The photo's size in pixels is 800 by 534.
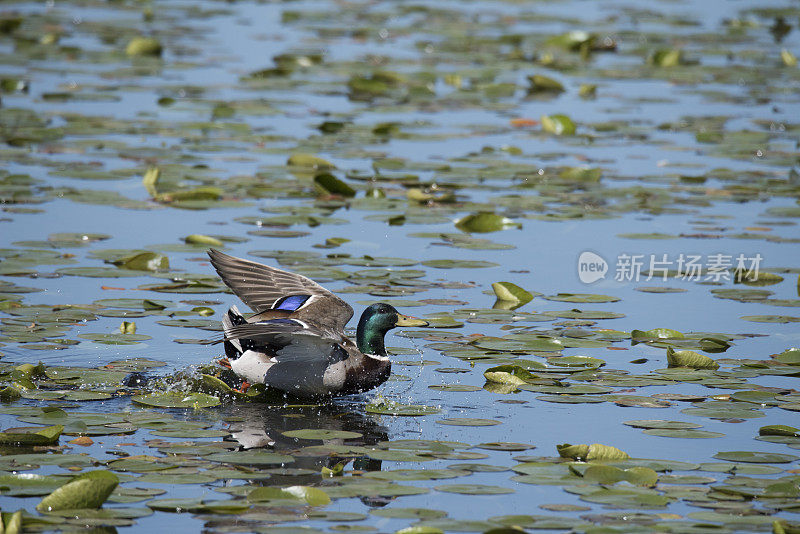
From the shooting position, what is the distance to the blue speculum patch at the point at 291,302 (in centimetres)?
810

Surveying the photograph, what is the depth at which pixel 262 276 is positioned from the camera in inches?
336

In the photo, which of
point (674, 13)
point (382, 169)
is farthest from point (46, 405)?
point (674, 13)

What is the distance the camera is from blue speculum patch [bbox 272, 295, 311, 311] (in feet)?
26.6

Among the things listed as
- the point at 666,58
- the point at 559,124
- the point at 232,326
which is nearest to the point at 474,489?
the point at 232,326

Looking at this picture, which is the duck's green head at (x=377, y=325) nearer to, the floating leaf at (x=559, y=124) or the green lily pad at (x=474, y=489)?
the green lily pad at (x=474, y=489)

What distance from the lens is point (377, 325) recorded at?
7.76m

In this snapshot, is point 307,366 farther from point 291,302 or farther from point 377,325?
point 291,302

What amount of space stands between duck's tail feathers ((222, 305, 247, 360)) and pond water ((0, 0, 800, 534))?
0.27 metres

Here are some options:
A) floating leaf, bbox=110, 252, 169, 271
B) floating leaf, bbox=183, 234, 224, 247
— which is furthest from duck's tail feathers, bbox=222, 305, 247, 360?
floating leaf, bbox=183, 234, 224, 247

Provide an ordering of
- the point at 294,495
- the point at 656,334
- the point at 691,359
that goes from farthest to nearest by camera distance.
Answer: the point at 656,334 → the point at 691,359 → the point at 294,495

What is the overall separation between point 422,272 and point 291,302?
1.84 metres

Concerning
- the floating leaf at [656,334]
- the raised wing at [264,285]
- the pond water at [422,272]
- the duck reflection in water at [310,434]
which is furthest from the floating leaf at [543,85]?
the duck reflection in water at [310,434]

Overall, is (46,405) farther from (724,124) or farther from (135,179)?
(724,124)

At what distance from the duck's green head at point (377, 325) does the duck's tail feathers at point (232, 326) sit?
0.75 metres
